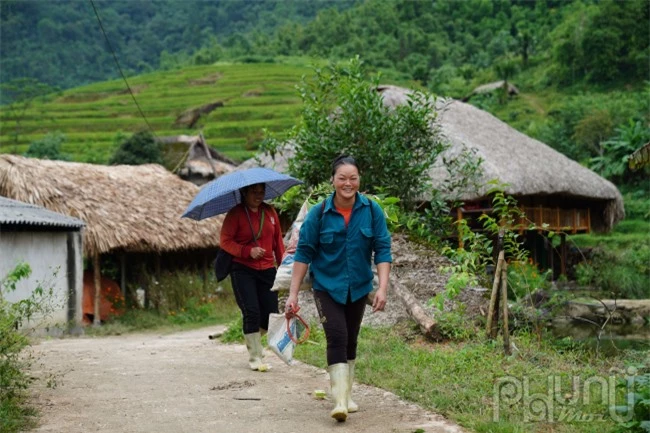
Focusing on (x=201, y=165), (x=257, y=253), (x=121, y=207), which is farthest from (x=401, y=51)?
(x=257, y=253)

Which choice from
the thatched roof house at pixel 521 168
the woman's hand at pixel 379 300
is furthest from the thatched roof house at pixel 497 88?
the woman's hand at pixel 379 300

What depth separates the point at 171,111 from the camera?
43250 millimetres

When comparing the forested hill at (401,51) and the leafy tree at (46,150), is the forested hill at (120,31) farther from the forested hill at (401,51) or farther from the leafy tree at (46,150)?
the leafy tree at (46,150)

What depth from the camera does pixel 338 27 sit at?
59469mm

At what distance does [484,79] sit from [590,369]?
141 ft

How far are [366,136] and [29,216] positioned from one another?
184 inches

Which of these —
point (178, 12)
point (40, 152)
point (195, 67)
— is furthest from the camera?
point (178, 12)

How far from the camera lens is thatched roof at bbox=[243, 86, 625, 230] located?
15.5m

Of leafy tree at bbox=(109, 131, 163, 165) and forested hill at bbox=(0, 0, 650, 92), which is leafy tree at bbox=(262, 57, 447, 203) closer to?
leafy tree at bbox=(109, 131, 163, 165)

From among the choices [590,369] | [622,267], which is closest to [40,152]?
[622,267]

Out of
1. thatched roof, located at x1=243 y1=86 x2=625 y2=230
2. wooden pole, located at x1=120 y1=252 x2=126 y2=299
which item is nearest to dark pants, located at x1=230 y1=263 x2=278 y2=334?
thatched roof, located at x1=243 y1=86 x2=625 y2=230

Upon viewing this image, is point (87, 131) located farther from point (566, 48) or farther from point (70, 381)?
point (70, 381)

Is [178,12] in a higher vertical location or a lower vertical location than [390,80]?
higher

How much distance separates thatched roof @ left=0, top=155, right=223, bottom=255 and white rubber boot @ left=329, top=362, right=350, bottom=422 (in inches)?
382
